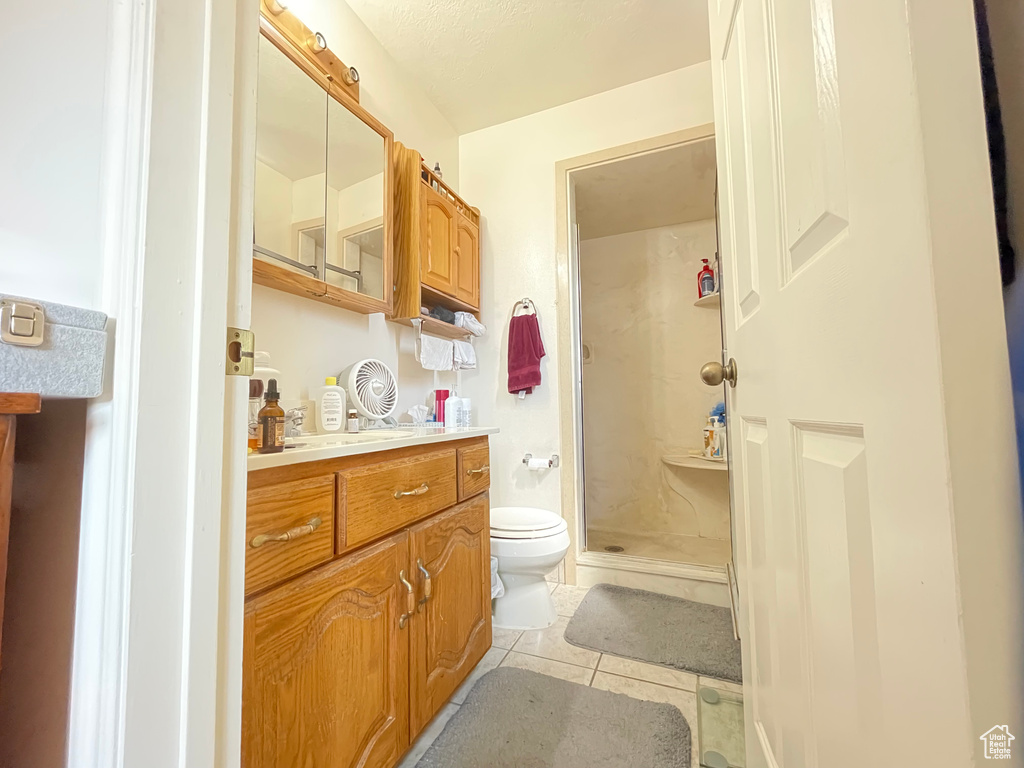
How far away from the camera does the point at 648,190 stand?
2.35 metres

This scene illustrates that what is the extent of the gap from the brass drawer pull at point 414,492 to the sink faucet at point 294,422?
44 cm

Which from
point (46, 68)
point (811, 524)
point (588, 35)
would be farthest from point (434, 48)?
point (811, 524)

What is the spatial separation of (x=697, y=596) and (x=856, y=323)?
190 centimetres

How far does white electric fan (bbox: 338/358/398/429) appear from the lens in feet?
4.69

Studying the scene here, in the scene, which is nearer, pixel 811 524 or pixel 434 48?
pixel 811 524

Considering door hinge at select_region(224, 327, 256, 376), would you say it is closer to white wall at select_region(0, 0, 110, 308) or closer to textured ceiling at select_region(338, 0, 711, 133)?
white wall at select_region(0, 0, 110, 308)

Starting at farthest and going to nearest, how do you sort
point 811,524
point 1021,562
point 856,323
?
point 811,524 < point 856,323 < point 1021,562

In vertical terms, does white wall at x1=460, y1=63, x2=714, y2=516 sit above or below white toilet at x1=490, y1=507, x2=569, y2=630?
above

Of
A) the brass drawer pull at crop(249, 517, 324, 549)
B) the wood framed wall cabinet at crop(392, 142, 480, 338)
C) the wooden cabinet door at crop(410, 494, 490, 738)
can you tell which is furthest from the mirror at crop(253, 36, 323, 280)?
the wooden cabinet door at crop(410, 494, 490, 738)

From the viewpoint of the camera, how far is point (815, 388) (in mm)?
391

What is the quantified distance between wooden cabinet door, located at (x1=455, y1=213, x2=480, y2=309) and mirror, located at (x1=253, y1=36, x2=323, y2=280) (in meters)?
0.70

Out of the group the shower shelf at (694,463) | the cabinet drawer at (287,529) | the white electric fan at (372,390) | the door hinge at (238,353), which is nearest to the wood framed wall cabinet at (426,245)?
the white electric fan at (372,390)

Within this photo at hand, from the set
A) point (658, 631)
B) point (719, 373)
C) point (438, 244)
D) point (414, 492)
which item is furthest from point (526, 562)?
point (438, 244)

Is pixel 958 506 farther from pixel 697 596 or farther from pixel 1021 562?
pixel 697 596
